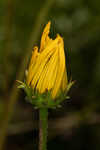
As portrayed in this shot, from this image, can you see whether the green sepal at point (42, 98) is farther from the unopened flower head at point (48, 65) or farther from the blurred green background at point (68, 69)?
the blurred green background at point (68, 69)

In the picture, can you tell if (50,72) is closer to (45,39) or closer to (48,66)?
(48,66)

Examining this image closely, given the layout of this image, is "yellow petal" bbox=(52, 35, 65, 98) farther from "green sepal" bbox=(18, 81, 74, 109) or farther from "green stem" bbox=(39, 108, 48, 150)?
"green stem" bbox=(39, 108, 48, 150)

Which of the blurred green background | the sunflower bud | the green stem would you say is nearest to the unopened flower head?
the sunflower bud

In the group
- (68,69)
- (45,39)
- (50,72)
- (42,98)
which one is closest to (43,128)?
(42,98)

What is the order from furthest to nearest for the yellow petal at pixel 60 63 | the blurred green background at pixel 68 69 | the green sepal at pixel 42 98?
the blurred green background at pixel 68 69 < the green sepal at pixel 42 98 < the yellow petal at pixel 60 63

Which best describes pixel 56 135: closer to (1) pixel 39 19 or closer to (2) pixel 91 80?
(2) pixel 91 80

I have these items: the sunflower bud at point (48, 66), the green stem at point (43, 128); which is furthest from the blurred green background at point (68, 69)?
the sunflower bud at point (48, 66)
